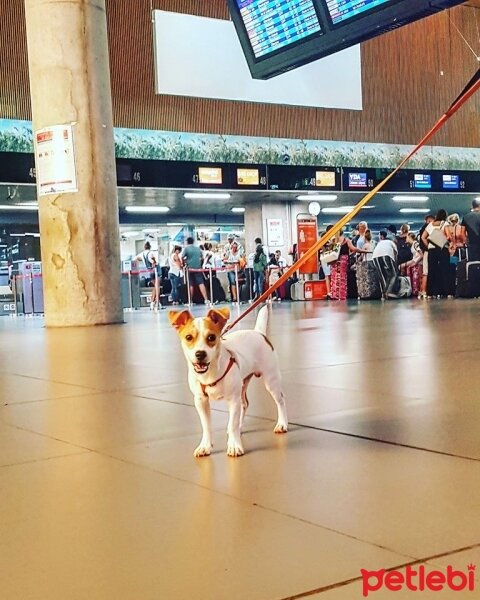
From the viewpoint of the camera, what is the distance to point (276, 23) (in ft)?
32.3

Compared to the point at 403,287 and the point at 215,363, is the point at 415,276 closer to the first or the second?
the point at 403,287

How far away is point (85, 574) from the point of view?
1.97m

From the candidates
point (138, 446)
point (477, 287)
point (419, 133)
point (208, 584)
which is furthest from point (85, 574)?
point (419, 133)

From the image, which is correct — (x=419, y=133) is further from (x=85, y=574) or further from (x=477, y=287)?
(x=85, y=574)

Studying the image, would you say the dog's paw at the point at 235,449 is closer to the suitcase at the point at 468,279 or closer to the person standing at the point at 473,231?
the person standing at the point at 473,231

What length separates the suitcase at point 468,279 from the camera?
669 inches

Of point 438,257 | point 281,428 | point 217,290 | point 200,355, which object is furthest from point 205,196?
point 200,355

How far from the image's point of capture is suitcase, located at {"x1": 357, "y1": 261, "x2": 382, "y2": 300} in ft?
65.5

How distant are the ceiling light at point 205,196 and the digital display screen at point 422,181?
21.2ft

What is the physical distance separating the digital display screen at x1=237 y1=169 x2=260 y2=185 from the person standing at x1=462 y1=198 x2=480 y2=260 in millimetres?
8694

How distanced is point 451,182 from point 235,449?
86.1 ft

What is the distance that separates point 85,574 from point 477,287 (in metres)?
16.2

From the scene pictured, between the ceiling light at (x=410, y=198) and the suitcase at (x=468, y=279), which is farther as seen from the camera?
the ceiling light at (x=410, y=198)

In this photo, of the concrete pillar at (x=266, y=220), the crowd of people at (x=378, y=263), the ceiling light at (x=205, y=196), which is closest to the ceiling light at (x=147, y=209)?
the crowd of people at (x=378, y=263)
